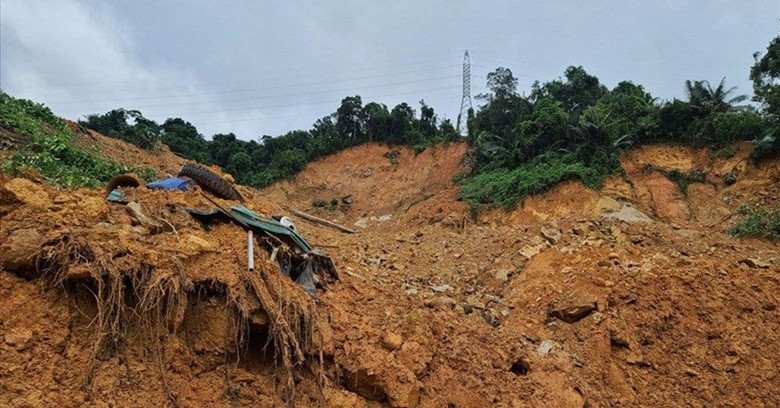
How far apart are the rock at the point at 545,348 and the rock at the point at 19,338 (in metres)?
4.43

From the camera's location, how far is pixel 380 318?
4.55 m

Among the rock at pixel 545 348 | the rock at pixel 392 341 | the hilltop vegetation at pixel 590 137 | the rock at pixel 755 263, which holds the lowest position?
the rock at pixel 545 348

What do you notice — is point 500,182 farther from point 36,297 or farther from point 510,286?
point 36,297

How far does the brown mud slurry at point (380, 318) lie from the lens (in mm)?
3053

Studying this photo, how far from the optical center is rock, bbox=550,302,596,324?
5.91 metres

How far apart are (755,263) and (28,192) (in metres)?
8.60

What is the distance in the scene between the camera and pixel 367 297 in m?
4.87

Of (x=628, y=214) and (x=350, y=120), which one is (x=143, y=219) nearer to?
(x=628, y=214)

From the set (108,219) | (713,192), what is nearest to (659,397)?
(108,219)

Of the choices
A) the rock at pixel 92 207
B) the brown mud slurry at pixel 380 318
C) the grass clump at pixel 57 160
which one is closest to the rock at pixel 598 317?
the brown mud slurry at pixel 380 318

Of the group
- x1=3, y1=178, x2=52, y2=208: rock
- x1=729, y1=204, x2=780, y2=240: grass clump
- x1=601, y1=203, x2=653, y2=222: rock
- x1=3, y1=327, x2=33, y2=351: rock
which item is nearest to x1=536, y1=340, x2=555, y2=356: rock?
x1=3, y1=327, x2=33, y2=351: rock

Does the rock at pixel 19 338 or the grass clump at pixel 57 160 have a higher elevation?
the grass clump at pixel 57 160

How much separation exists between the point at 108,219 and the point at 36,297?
34.1 inches

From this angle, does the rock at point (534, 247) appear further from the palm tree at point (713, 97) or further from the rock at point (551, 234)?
the palm tree at point (713, 97)
